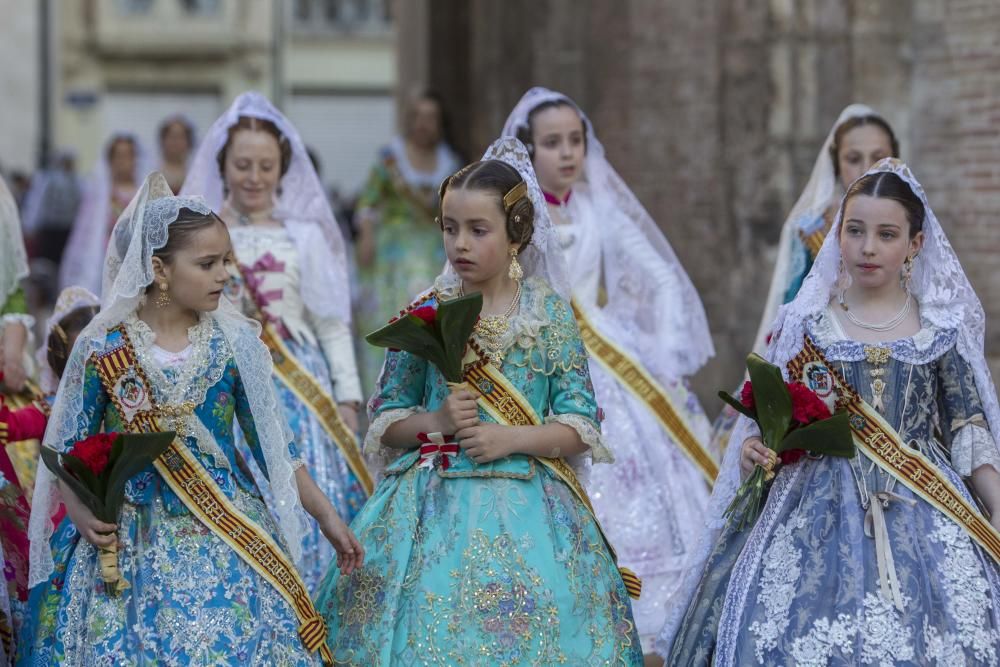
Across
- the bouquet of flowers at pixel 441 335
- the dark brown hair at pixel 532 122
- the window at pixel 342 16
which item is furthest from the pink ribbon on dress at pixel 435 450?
the window at pixel 342 16

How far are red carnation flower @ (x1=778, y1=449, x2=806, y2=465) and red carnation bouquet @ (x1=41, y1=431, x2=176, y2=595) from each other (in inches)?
74.2

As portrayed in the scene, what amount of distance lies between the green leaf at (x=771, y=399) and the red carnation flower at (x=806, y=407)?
19mm

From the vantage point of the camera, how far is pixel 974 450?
5.68m

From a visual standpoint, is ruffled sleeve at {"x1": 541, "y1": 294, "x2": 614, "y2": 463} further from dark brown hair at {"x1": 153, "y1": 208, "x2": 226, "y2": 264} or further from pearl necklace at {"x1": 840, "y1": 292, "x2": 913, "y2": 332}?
dark brown hair at {"x1": 153, "y1": 208, "x2": 226, "y2": 264}

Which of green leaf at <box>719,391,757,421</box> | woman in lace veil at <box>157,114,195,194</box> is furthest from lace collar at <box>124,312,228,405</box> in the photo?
woman in lace veil at <box>157,114,195,194</box>

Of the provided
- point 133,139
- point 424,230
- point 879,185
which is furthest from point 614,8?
point 879,185

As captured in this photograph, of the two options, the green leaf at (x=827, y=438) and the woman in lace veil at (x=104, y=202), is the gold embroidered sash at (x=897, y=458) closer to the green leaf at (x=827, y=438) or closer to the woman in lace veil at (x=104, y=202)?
the green leaf at (x=827, y=438)

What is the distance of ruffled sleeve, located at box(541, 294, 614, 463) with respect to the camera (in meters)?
5.68

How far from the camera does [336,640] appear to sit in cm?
553

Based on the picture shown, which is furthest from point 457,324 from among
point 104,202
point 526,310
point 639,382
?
point 104,202

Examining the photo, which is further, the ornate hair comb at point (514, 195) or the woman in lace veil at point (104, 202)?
the woman in lace veil at point (104, 202)

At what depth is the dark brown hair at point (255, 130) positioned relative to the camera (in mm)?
7812

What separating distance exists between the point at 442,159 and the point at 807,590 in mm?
7721

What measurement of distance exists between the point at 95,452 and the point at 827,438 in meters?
2.17
